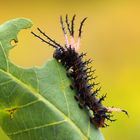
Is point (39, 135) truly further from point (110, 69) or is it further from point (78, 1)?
point (78, 1)

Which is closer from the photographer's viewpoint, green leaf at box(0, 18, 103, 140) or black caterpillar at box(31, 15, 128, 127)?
green leaf at box(0, 18, 103, 140)

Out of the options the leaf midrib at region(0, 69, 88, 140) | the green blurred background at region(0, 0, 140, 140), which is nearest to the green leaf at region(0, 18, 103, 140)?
the leaf midrib at region(0, 69, 88, 140)

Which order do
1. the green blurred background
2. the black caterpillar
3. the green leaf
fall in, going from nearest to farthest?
the green leaf → the black caterpillar → the green blurred background

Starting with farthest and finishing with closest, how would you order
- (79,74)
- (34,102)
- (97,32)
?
1. (97,32)
2. (79,74)
3. (34,102)

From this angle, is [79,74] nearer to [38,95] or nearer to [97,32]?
[38,95]

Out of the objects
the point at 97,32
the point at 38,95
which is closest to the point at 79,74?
the point at 38,95

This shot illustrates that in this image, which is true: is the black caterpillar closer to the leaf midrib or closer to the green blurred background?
the leaf midrib

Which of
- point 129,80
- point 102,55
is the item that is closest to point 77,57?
point 129,80
